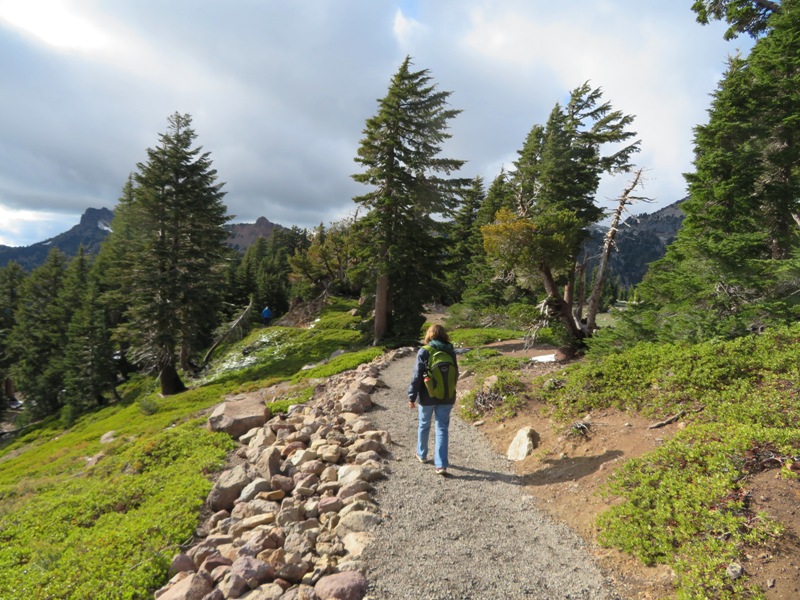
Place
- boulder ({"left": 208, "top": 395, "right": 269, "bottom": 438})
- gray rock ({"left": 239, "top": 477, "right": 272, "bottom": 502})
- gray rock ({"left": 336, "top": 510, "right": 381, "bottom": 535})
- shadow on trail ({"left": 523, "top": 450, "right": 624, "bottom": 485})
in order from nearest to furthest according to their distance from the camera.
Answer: gray rock ({"left": 336, "top": 510, "right": 381, "bottom": 535}) → gray rock ({"left": 239, "top": 477, "right": 272, "bottom": 502}) → shadow on trail ({"left": 523, "top": 450, "right": 624, "bottom": 485}) → boulder ({"left": 208, "top": 395, "right": 269, "bottom": 438})

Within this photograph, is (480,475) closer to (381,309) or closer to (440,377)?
(440,377)

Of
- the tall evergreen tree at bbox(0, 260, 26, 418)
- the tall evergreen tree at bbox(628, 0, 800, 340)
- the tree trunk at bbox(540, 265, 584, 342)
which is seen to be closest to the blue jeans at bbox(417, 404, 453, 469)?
the tall evergreen tree at bbox(628, 0, 800, 340)

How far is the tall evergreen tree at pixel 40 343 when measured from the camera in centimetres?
3578

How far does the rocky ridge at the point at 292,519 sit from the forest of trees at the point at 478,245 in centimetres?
846

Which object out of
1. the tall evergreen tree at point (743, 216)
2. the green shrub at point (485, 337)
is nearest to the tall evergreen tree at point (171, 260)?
the green shrub at point (485, 337)

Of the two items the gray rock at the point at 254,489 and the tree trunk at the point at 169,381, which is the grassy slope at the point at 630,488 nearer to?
the gray rock at the point at 254,489

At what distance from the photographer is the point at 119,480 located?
7.45 m

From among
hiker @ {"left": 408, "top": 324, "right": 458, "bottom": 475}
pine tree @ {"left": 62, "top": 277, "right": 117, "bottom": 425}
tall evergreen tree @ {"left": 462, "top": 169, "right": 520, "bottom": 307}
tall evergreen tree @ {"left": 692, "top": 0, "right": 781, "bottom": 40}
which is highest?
tall evergreen tree @ {"left": 692, "top": 0, "right": 781, "bottom": 40}

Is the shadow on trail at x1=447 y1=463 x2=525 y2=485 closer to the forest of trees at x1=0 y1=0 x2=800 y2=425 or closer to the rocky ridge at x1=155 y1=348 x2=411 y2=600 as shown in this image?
the rocky ridge at x1=155 y1=348 x2=411 y2=600

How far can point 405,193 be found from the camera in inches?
779

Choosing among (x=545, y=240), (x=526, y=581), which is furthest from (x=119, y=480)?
(x=545, y=240)

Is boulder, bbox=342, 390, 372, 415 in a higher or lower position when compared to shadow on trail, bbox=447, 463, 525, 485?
higher

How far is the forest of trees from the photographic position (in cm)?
1062

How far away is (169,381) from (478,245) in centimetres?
2282
